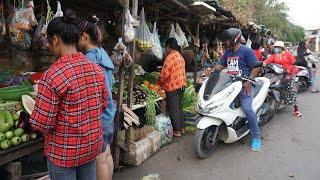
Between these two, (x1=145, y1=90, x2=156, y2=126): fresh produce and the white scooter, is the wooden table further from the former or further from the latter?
the white scooter

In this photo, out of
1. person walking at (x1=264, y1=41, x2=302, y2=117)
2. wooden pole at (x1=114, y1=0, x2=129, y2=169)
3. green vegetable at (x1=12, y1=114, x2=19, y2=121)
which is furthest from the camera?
person walking at (x1=264, y1=41, x2=302, y2=117)

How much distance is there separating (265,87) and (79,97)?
4934mm

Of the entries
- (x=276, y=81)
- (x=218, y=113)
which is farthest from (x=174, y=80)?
(x=276, y=81)

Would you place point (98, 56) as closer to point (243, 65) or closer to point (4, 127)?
point (4, 127)

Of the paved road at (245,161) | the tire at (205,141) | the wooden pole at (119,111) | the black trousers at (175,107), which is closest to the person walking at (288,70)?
the paved road at (245,161)

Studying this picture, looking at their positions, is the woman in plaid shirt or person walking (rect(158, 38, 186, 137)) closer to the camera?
the woman in plaid shirt

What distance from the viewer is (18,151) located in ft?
11.8

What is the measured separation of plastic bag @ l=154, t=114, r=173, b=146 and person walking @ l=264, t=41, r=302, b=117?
3.53m

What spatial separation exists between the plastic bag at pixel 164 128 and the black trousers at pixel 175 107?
10.5 inches

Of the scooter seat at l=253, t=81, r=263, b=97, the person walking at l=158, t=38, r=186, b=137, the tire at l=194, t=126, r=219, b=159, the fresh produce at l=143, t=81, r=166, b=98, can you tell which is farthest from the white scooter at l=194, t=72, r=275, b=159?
the fresh produce at l=143, t=81, r=166, b=98

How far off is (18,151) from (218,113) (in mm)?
3025

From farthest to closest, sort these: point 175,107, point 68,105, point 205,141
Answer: point 175,107 < point 205,141 < point 68,105

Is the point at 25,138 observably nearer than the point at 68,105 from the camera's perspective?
No

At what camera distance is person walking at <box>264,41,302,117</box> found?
26.9ft
